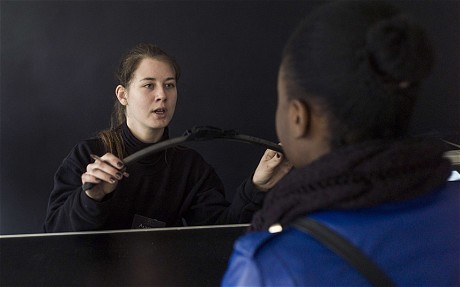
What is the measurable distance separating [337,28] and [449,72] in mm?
1852

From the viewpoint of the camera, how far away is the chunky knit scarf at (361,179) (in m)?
0.42

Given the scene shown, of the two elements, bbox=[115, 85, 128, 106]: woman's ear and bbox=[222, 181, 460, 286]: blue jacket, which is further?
bbox=[115, 85, 128, 106]: woman's ear

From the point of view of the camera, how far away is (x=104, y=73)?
1.81 metres

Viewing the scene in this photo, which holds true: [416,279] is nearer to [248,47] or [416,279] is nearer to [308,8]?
[248,47]

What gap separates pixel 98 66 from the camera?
5.92ft

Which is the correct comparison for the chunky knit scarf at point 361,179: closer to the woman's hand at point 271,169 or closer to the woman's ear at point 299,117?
the woman's ear at point 299,117

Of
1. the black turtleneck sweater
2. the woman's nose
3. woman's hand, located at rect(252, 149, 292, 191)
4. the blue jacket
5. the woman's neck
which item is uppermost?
the woman's nose

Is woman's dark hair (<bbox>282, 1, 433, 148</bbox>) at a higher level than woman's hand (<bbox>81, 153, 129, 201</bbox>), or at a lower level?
higher

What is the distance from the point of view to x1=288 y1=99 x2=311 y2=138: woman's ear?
0.44 metres

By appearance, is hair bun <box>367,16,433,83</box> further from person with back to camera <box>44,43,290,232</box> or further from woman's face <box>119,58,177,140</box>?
woman's face <box>119,58,177,140</box>

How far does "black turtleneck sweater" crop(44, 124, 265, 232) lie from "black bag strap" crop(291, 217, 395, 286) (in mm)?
709

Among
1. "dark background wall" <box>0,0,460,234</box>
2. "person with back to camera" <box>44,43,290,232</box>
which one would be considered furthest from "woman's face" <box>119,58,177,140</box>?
"dark background wall" <box>0,0,460,234</box>

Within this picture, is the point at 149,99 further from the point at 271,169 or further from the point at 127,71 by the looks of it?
the point at 271,169

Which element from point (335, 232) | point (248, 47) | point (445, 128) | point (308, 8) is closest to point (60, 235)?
point (335, 232)
